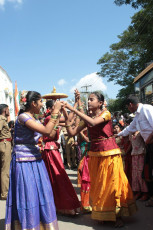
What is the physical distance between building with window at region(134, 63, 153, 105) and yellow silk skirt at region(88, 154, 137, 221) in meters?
6.14

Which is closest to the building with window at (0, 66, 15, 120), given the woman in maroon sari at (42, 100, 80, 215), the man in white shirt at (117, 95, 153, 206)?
the woman in maroon sari at (42, 100, 80, 215)

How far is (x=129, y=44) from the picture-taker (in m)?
23.8

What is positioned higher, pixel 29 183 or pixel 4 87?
pixel 4 87

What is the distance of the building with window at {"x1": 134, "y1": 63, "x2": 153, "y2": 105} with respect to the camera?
988cm

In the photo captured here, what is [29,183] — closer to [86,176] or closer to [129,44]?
[86,176]

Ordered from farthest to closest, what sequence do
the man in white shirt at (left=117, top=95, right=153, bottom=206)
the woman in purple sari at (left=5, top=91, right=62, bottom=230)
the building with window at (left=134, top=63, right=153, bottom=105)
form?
1. the building with window at (left=134, top=63, right=153, bottom=105)
2. the man in white shirt at (left=117, top=95, right=153, bottom=206)
3. the woman in purple sari at (left=5, top=91, right=62, bottom=230)

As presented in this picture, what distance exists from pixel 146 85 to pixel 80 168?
6.80 m

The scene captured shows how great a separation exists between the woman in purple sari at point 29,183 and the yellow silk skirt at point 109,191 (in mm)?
843

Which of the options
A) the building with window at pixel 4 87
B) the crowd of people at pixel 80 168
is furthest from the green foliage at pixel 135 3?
the building with window at pixel 4 87

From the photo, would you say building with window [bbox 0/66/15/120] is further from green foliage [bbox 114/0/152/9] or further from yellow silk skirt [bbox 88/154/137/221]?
yellow silk skirt [bbox 88/154/137/221]

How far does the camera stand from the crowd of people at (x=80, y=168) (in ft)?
9.52

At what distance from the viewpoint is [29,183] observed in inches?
114

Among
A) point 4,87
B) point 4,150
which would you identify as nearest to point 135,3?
point 4,150

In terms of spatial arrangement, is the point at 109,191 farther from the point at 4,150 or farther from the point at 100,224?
the point at 4,150
